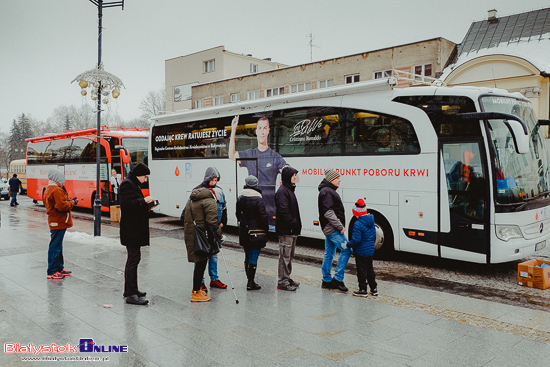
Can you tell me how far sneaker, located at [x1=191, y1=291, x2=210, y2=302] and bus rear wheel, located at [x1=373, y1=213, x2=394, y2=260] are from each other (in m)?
4.47

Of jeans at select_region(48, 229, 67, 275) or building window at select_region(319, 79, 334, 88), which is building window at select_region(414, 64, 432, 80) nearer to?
building window at select_region(319, 79, 334, 88)

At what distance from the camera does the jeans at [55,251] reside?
7914mm

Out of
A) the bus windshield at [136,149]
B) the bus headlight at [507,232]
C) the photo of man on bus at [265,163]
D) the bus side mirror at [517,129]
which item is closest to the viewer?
the bus side mirror at [517,129]

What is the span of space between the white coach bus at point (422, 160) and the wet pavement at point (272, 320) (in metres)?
0.86

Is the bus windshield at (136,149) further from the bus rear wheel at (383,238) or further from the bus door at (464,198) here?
the bus door at (464,198)

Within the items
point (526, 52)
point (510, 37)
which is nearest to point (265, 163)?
point (526, 52)

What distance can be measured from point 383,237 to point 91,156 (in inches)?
593

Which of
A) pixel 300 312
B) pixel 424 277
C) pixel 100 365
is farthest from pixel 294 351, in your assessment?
pixel 424 277

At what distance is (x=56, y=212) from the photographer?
7.77 m

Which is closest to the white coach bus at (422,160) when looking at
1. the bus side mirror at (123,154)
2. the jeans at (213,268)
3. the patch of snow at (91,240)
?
the jeans at (213,268)

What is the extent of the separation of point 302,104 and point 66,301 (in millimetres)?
7043

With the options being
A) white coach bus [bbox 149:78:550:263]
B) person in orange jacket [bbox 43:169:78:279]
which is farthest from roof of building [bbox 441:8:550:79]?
person in orange jacket [bbox 43:169:78:279]

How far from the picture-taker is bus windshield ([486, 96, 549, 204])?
8.23 m

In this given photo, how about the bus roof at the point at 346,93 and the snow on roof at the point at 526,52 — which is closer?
the bus roof at the point at 346,93
